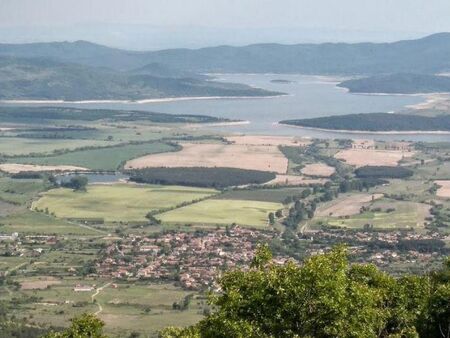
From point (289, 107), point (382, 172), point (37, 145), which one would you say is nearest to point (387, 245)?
point (382, 172)

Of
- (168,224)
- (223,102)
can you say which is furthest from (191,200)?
(223,102)

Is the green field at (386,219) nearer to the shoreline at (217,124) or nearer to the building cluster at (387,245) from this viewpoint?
the building cluster at (387,245)

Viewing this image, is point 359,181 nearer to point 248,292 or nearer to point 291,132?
point 291,132

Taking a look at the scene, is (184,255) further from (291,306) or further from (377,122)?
(377,122)

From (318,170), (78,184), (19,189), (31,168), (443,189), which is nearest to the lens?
(19,189)

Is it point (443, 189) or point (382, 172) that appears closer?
point (443, 189)

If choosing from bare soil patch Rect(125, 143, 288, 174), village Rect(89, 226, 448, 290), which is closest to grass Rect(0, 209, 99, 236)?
village Rect(89, 226, 448, 290)
